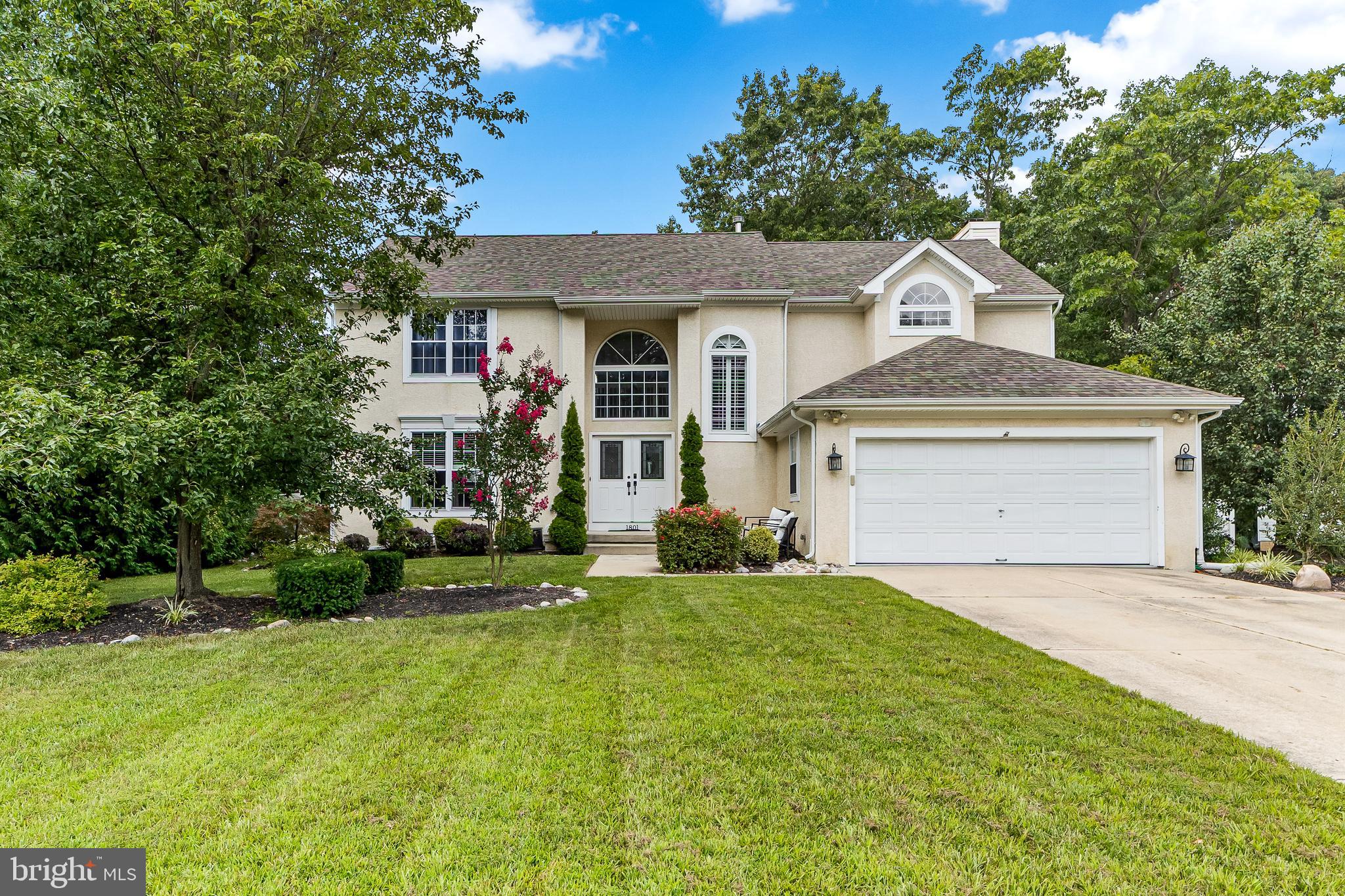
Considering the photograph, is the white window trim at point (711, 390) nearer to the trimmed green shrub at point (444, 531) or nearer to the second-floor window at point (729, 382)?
the second-floor window at point (729, 382)

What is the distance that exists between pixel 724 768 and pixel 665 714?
778 mm

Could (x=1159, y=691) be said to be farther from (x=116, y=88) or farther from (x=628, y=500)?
(x=628, y=500)

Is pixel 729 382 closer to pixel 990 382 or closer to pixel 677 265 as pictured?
pixel 677 265

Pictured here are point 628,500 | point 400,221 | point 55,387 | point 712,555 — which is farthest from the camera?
point 628,500

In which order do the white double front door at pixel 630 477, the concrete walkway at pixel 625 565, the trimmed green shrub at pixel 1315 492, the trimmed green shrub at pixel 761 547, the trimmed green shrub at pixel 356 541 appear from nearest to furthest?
the trimmed green shrub at pixel 1315 492
the concrete walkway at pixel 625 565
the trimmed green shrub at pixel 761 547
the trimmed green shrub at pixel 356 541
the white double front door at pixel 630 477

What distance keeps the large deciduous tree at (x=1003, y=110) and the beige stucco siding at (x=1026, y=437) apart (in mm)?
18766

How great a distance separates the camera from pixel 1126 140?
2005 cm

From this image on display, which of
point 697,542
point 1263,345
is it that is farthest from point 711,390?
point 1263,345

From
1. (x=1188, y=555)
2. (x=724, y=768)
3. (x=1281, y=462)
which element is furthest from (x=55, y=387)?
(x=1281, y=462)

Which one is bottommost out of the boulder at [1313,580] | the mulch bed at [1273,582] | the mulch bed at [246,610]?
the mulch bed at [1273,582]

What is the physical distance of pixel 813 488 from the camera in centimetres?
1130

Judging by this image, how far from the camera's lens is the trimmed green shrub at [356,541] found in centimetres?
1425

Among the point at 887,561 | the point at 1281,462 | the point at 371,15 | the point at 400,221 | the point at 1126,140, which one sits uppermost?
the point at 1126,140

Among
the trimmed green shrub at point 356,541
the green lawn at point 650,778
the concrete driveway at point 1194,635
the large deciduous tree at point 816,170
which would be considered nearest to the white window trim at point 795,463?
the concrete driveway at point 1194,635
